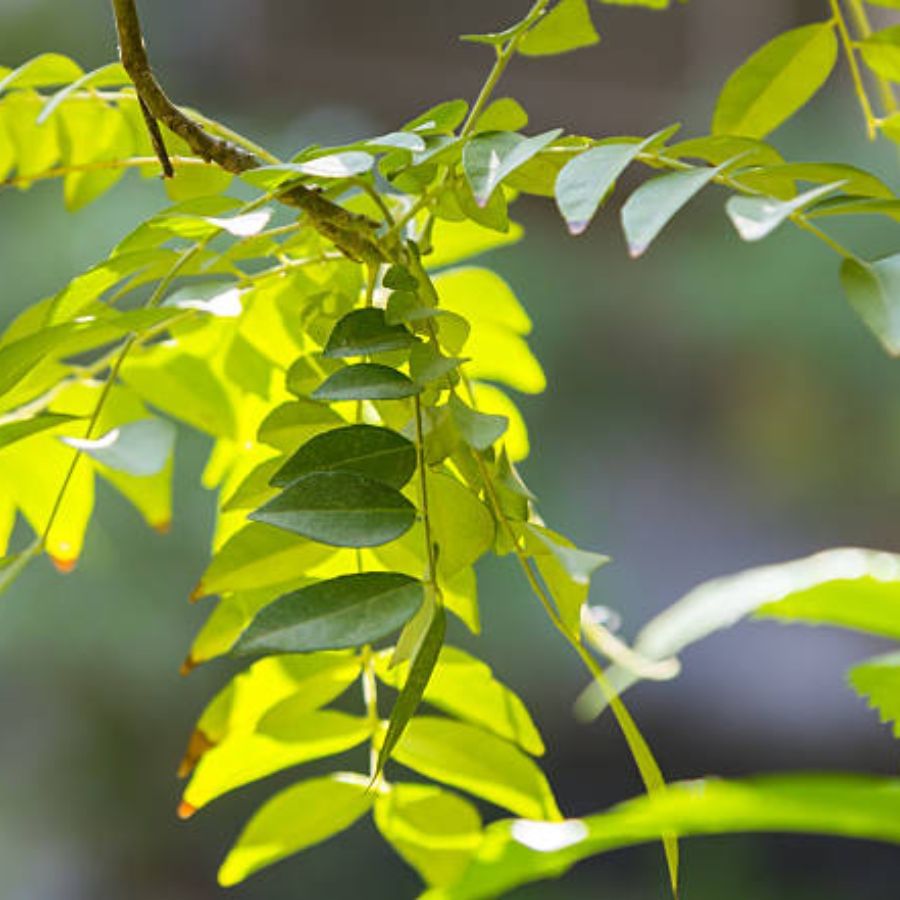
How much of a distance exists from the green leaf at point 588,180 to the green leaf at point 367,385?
0.13 ft

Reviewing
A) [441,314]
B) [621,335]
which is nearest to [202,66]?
[621,335]

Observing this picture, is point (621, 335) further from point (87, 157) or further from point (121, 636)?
point (87, 157)

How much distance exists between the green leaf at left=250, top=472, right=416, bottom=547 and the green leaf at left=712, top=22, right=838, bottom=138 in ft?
0.46

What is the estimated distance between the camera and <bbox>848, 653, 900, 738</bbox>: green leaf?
165mm

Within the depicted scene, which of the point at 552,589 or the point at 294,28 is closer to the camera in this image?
the point at 552,589

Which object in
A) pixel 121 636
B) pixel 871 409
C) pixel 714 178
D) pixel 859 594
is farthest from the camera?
pixel 871 409

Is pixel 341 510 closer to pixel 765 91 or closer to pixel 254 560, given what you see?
pixel 254 560

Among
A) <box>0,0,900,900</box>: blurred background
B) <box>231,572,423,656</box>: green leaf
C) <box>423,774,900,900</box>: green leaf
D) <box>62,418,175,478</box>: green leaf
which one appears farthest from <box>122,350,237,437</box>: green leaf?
<box>0,0,900,900</box>: blurred background

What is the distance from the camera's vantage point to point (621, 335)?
2.29m

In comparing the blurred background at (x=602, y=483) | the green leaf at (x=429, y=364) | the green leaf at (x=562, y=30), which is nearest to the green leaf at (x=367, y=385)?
the green leaf at (x=429, y=364)

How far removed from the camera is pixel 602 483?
221cm

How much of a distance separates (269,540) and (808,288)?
1.97 meters

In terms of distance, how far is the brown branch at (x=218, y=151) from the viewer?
0.86ft

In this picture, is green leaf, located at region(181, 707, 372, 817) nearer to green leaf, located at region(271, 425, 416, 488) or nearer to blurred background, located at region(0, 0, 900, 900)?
green leaf, located at region(271, 425, 416, 488)
